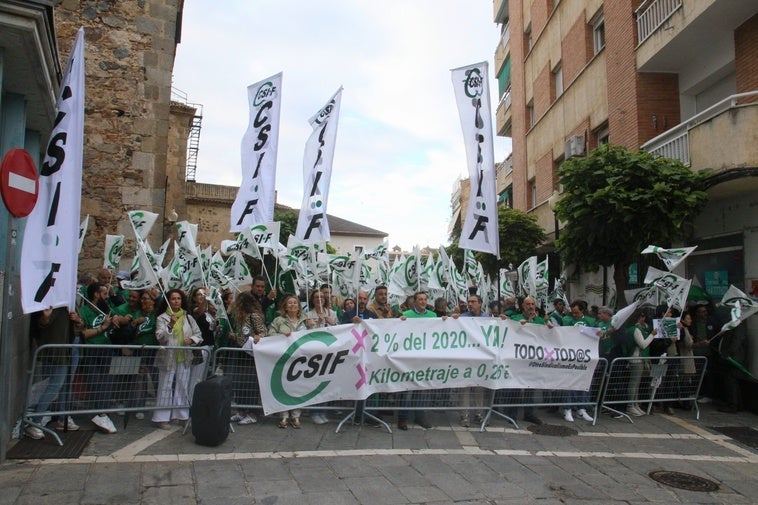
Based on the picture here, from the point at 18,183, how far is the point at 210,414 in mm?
2825

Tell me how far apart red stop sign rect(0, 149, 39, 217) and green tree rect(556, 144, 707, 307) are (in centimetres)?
834

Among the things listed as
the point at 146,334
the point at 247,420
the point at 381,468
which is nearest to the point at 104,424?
the point at 146,334

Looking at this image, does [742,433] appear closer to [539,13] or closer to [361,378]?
[361,378]

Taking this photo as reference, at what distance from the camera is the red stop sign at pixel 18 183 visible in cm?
424

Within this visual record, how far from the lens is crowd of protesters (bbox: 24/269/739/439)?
588 centimetres

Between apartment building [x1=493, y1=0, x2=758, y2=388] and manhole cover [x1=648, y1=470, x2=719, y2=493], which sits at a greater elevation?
apartment building [x1=493, y1=0, x2=758, y2=388]

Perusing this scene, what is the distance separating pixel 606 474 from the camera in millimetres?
5445

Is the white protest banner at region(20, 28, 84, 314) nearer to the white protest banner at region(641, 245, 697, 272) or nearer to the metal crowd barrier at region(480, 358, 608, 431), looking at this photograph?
the metal crowd barrier at region(480, 358, 608, 431)

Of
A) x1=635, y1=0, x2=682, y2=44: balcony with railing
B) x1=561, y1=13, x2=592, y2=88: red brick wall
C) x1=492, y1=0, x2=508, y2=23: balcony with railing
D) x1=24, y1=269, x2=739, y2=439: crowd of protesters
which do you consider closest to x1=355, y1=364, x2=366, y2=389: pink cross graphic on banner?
x1=24, y1=269, x2=739, y2=439: crowd of protesters

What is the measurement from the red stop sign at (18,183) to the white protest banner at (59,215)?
279mm

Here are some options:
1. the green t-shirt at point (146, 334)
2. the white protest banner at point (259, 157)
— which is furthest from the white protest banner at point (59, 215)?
the white protest banner at point (259, 157)

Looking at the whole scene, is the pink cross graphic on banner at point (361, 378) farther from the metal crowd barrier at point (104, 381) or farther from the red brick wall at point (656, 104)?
the red brick wall at point (656, 104)

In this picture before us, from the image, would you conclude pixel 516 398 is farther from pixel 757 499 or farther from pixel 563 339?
pixel 757 499

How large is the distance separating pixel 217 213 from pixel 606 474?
114 ft
